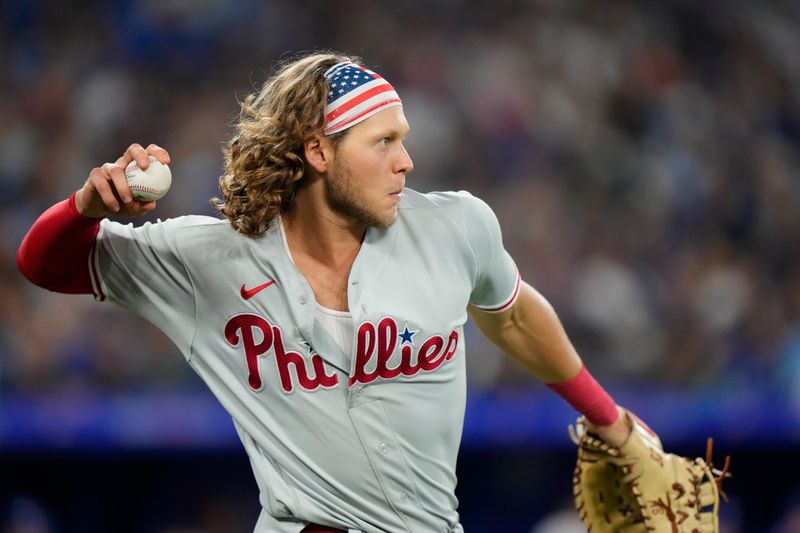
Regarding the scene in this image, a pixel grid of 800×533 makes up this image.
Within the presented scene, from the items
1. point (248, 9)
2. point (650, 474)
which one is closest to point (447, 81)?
point (248, 9)

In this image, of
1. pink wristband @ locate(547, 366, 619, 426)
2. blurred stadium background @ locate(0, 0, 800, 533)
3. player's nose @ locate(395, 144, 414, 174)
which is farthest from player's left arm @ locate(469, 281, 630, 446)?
blurred stadium background @ locate(0, 0, 800, 533)

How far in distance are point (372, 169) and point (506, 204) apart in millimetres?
4547

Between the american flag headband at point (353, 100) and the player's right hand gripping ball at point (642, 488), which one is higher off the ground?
the american flag headband at point (353, 100)

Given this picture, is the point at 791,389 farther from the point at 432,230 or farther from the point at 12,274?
the point at 12,274

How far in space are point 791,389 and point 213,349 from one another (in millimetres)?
4034

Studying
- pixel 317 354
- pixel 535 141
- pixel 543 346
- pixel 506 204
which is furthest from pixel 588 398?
pixel 535 141

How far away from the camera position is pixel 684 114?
8.04 m

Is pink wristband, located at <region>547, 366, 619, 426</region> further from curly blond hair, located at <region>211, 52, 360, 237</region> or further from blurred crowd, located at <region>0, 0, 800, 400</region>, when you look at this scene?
blurred crowd, located at <region>0, 0, 800, 400</region>

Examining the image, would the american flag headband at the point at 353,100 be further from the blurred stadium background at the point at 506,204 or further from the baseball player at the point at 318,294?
the blurred stadium background at the point at 506,204

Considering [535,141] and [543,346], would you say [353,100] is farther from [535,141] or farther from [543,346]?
[535,141]

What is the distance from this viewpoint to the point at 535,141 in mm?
7781

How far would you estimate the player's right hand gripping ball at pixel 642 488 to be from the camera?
334cm

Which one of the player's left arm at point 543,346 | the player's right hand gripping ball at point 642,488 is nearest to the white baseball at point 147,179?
the player's left arm at point 543,346

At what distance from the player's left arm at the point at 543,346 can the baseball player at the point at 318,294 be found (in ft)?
1.01
